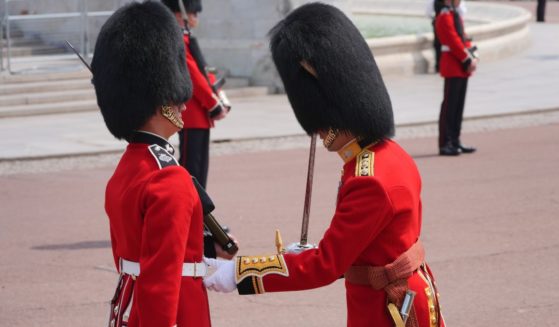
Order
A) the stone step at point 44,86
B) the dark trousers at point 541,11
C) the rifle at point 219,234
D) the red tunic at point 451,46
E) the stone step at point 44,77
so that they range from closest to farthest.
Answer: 1. the rifle at point 219,234
2. the red tunic at point 451,46
3. the stone step at point 44,86
4. the stone step at point 44,77
5. the dark trousers at point 541,11

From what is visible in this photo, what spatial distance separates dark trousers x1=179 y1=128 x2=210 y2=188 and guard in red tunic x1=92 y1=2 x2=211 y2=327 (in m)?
3.78

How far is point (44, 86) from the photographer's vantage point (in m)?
14.7

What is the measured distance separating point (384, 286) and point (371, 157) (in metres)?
0.40

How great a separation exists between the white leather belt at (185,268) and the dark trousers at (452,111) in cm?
749

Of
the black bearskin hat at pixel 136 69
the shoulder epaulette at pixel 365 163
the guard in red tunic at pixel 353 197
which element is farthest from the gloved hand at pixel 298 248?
the black bearskin hat at pixel 136 69

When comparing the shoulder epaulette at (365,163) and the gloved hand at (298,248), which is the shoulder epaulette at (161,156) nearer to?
the gloved hand at (298,248)

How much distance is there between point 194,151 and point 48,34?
9.84 m

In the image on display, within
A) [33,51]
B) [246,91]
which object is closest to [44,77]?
[33,51]

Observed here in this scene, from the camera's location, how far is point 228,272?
351 centimetres

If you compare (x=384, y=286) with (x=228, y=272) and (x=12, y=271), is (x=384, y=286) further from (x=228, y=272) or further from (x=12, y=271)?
(x=12, y=271)

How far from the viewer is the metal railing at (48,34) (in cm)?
1573

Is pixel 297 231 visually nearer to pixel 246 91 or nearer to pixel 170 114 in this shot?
pixel 170 114

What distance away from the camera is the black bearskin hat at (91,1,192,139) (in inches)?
141

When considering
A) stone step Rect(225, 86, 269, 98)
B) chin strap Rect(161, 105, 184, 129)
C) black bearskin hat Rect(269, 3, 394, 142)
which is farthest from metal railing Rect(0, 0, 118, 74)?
black bearskin hat Rect(269, 3, 394, 142)
